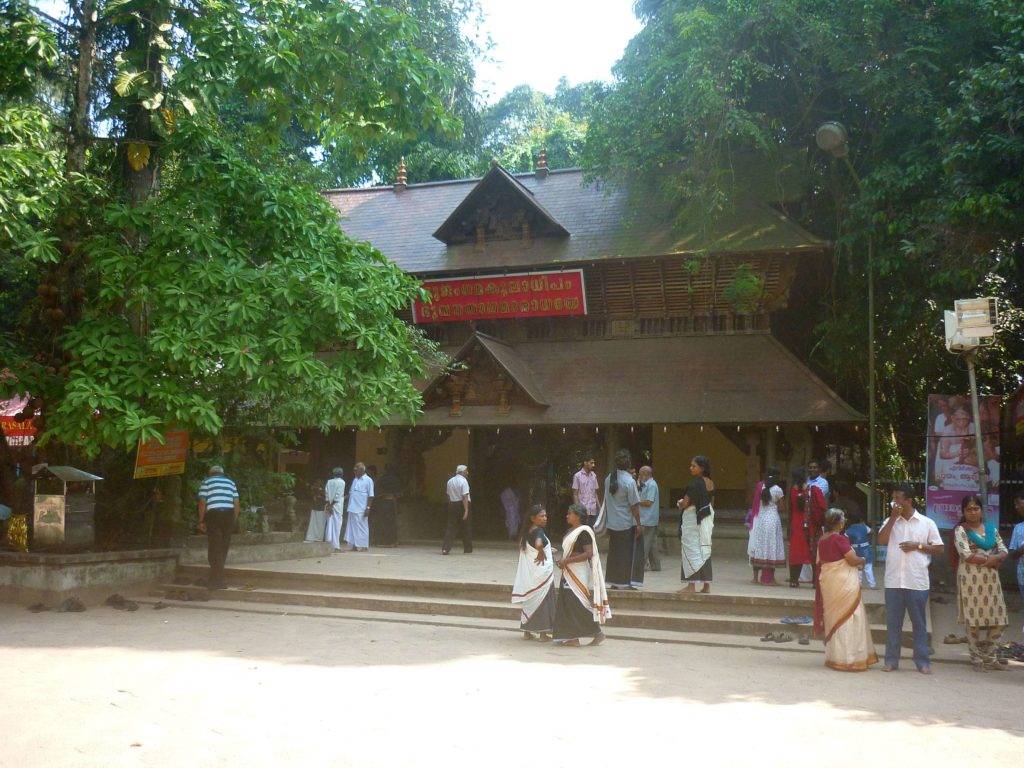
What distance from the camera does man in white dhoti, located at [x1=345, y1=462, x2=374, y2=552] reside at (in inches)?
660

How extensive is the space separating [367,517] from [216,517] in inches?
212

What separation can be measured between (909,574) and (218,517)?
28.2 ft

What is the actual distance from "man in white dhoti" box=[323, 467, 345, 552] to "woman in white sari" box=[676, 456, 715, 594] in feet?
26.6

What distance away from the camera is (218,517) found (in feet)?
39.7

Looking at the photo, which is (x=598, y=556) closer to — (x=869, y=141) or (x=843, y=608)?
(x=843, y=608)

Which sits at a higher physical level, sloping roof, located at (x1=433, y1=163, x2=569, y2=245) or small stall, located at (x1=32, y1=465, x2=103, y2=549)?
sloping roof, located at (x1=433, y1=163, x2=569, y2=245)

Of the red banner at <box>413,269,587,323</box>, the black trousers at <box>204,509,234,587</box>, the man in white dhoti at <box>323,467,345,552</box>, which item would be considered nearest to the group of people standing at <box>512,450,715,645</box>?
the black trousers at <box>204,509,234,587</box>

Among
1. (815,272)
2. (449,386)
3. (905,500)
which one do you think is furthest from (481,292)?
(905,500)

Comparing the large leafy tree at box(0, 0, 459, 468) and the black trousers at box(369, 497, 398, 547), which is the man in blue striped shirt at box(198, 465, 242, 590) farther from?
the black trousers at box(369, 497, 398, 547)

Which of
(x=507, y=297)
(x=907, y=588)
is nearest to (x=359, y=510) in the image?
(x=507, y=297)

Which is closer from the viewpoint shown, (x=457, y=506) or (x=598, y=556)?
(x=598, y=556)

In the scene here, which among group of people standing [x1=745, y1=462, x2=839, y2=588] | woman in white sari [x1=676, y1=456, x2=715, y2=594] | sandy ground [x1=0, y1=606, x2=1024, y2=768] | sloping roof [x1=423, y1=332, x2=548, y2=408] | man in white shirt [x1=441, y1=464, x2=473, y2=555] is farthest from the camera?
sloping roof [x1=423, y1=332, x2=548, y2=408]

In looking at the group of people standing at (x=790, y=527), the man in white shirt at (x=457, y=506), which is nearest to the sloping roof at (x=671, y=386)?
the man in white shirt at (x=457, y=506)

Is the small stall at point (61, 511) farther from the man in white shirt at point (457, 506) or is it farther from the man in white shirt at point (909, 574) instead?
the man in white shirt at point (909, 574)
